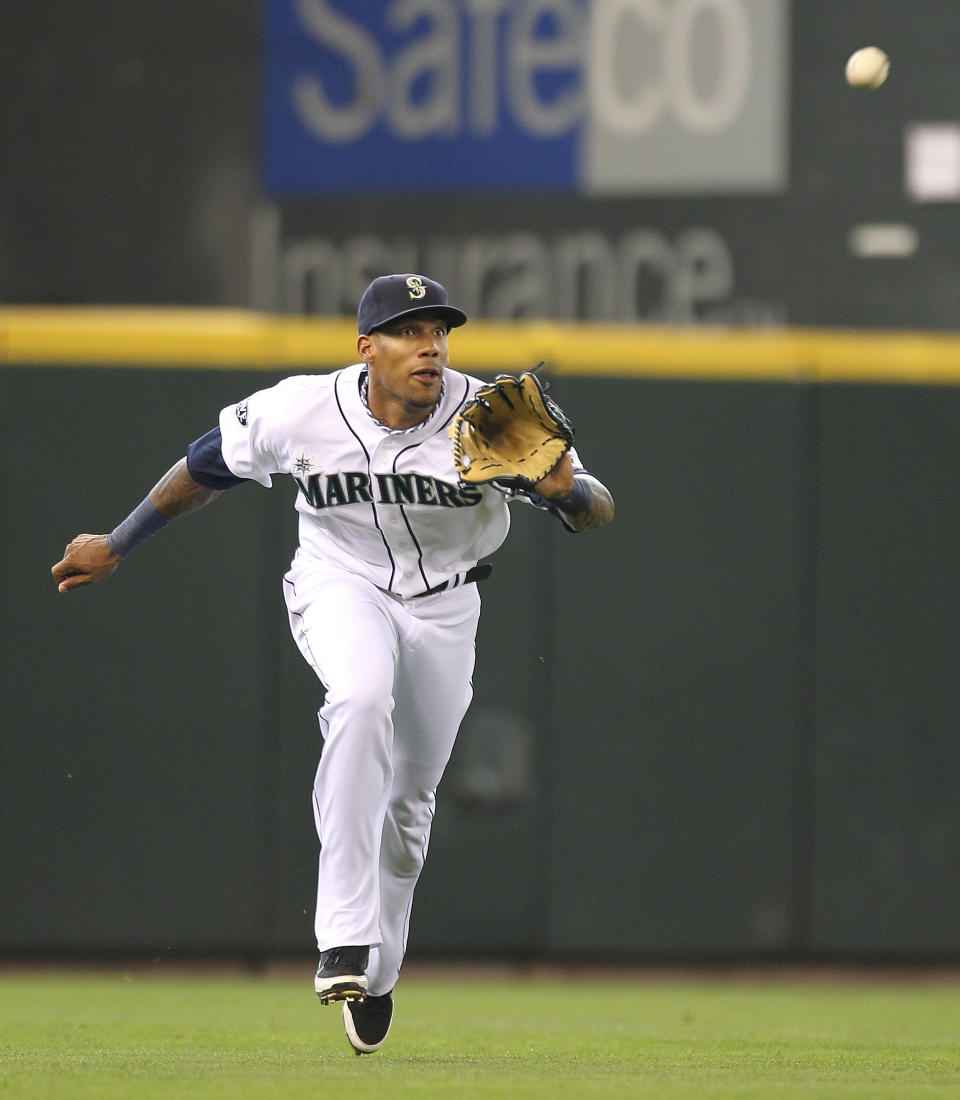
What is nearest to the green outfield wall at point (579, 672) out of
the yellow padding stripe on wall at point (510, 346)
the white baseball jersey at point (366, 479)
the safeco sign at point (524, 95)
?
the yellow padding stripe on wall at point (510, 346)

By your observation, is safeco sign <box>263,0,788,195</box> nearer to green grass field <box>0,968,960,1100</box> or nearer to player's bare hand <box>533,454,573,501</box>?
green grass field <box>0,968,960,1100</box>

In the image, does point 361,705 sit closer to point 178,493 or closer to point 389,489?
point 389,489

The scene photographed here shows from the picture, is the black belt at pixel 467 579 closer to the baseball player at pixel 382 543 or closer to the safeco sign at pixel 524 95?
Result: the baseball player at pixel 382 543

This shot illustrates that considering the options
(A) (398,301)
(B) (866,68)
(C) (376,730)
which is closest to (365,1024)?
(C) (376,730)

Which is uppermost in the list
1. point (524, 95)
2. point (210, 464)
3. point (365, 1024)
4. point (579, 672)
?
point (524, 95)

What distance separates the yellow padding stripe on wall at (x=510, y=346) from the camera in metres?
6.93

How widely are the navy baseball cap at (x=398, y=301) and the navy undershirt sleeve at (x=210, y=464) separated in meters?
0.46

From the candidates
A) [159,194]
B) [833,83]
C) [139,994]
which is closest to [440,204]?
[159,194]

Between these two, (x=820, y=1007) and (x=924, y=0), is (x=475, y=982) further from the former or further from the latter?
(x=924, y=0)

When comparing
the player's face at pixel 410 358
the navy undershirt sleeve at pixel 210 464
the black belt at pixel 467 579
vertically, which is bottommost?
the black belt at pixel 467 579

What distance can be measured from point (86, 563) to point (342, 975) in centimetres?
122

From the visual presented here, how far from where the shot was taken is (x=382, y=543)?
4207mm

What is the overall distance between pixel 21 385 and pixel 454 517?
320 centimetres

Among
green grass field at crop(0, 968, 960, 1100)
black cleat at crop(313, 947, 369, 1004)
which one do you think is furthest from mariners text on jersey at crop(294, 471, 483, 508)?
green grass field at crop(0, 968, 960, 1100)
